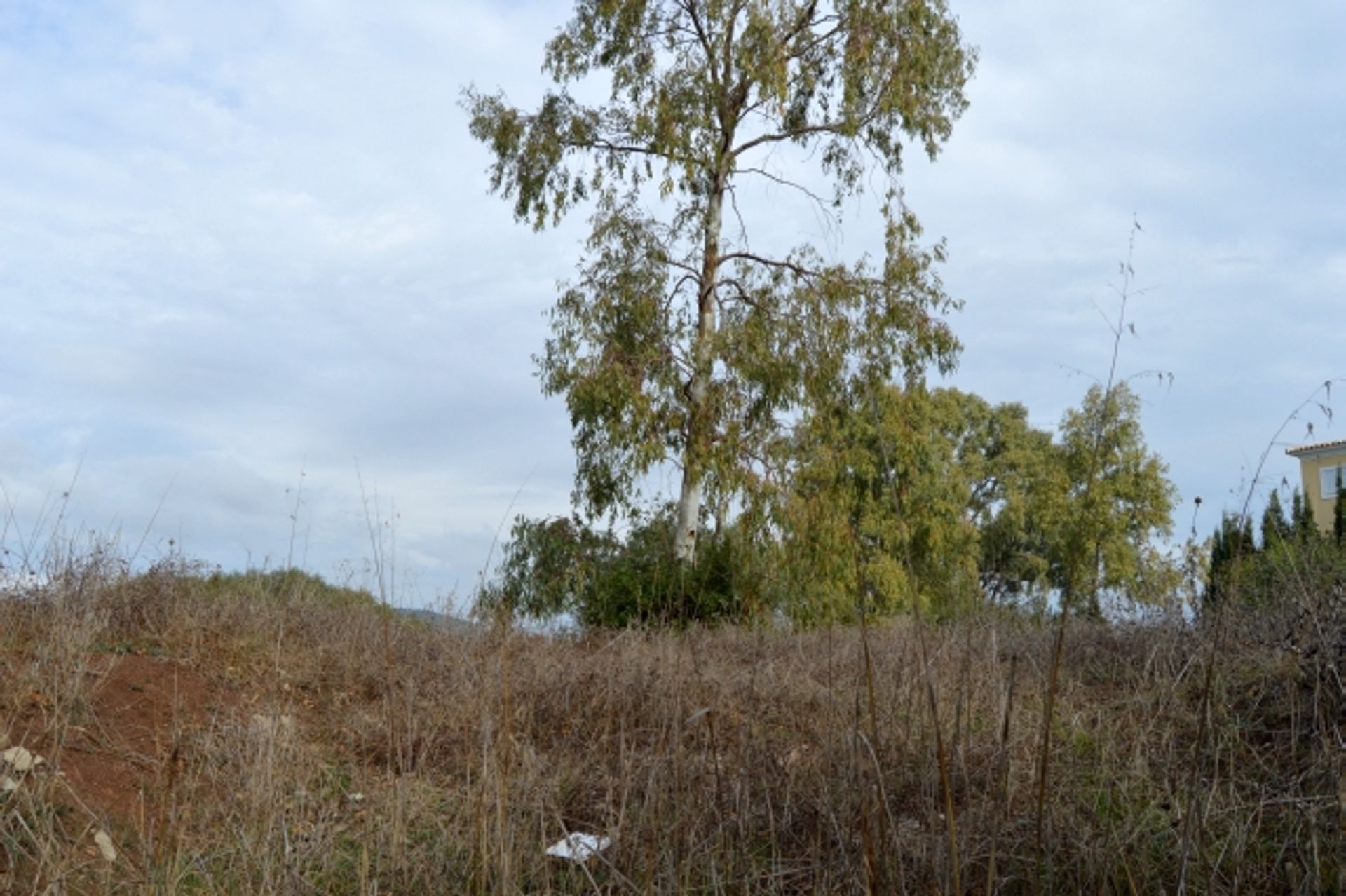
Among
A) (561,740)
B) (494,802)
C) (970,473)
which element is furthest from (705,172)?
(970,473)

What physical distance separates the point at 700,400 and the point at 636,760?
10.00 m

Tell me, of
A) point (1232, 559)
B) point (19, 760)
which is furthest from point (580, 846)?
point (1232, 559)

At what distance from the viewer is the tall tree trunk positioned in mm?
14625

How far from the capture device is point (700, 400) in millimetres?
14781

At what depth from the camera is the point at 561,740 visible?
577 cm

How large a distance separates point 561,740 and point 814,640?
12.3 ft

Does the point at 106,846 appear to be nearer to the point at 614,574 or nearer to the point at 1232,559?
the point at 1232,559

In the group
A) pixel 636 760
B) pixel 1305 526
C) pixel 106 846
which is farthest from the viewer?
pixel 1305 526

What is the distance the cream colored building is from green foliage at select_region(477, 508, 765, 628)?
2585 cm

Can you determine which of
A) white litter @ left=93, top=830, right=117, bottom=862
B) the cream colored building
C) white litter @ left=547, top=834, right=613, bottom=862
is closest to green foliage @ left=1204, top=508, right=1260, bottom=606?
white litter @ left=547, top=834, right=613, bottom=862

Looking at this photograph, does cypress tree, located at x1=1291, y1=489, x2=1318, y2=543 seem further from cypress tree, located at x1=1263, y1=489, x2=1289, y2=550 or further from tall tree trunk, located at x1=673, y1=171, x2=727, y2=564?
tall tree trunk, located at x1=673, y1=171, x2=727, y2=564

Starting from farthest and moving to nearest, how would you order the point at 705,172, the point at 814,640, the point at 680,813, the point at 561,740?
the point at 705,172 → the point at 814,640 → the point at 561,740 → the point at 680,813

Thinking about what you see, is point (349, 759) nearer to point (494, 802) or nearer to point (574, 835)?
point (494, 802)

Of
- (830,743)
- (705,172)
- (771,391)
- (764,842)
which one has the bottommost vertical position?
(764,842)
